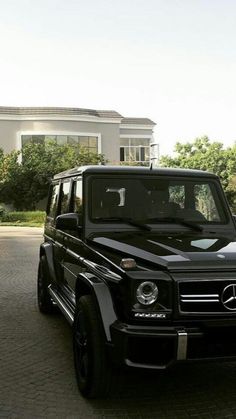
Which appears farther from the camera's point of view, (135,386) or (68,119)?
(68,119)

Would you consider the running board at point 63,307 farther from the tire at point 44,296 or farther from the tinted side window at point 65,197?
the tinted side window at point 65,197

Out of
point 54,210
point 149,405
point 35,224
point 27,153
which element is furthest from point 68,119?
point 149,405

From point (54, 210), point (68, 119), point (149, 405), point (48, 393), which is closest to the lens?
point (149, 405)

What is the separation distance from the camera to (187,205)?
520 centimetres

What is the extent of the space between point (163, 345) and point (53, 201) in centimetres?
396

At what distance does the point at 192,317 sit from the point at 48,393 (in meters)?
1.55

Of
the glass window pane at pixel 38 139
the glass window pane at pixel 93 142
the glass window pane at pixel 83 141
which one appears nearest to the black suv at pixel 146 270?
the glass window pane at pixel 38 139

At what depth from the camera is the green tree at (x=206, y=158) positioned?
47772 mm

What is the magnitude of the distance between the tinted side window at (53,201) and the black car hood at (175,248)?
2.25 meters

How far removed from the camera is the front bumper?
11.5ft

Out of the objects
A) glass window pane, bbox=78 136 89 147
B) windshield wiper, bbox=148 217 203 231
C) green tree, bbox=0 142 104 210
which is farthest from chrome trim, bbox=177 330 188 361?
glass window pane, bbox=78 136 89 147

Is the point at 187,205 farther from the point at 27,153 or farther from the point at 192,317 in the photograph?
the point at 27,153

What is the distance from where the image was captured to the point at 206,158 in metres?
49.0

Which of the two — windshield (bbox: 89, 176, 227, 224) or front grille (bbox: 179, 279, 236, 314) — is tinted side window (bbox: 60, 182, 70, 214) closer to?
windshield (bbox: 89, 176, 227, 224)
